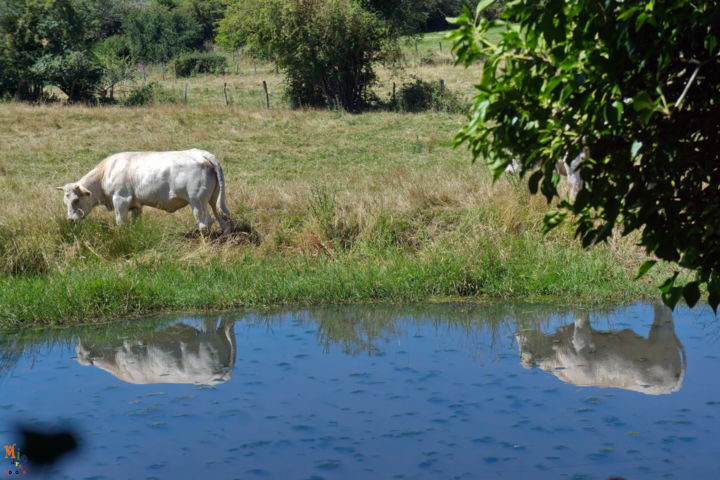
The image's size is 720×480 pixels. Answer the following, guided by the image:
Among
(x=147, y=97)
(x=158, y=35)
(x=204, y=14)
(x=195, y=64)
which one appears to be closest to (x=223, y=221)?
(x=147, y=97)

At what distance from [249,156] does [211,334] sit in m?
13.6

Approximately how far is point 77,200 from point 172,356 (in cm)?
577

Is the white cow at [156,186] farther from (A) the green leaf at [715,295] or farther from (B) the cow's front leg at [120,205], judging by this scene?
(A) the green leaf at [715,295]

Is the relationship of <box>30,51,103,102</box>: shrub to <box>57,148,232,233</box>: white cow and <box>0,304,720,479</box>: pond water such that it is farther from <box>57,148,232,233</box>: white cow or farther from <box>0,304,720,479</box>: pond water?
<box>0,304,720,479</box>: pond water

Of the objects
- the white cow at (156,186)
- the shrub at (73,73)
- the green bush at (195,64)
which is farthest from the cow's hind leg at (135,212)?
the green bush at (195,64)

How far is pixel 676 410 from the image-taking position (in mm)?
7098

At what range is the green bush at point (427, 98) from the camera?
34.2 metres

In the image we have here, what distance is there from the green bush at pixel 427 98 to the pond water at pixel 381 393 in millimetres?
24394

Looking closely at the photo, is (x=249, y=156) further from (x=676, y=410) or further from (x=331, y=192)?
(x=676, y=410)

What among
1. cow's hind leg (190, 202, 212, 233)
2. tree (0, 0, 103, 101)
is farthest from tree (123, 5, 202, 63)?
cow's hind leg (190, 202, 212, 233)

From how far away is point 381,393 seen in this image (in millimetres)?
7695

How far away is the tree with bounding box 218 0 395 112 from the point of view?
35.8 m

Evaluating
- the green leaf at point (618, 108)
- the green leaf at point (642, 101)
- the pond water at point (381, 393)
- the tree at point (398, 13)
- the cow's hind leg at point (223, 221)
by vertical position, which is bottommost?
the pond water at point (381, 393)

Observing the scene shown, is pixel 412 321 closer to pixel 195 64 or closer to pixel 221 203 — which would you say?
pixel 221 203
